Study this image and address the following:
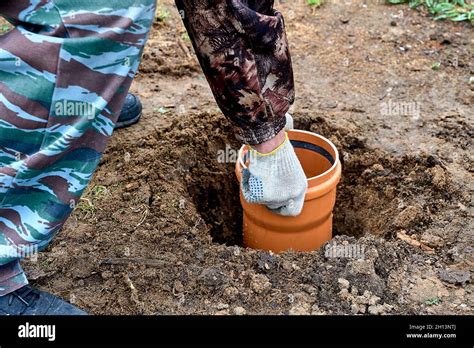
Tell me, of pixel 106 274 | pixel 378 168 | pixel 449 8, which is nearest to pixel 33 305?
pixel 106 274

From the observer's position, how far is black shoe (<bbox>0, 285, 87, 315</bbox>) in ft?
7.66

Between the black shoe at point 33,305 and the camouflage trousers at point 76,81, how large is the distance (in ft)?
0.21

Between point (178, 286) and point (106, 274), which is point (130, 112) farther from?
point (178, 286)

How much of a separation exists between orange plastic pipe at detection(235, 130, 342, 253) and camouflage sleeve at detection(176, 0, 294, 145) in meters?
0.46

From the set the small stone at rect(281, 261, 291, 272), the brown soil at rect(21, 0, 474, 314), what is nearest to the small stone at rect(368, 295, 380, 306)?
the brown soil at rect(21, 0, 474, 314)

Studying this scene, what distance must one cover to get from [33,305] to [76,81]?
0.85m

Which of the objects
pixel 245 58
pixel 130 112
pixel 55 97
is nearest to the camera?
pixel 55 97

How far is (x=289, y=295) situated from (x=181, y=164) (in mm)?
1030

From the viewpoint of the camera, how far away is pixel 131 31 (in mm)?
2033

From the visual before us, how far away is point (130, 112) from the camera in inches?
131

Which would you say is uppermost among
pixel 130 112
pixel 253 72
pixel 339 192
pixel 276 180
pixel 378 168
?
pixel 253 72

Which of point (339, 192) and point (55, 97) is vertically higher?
point (55, 97)

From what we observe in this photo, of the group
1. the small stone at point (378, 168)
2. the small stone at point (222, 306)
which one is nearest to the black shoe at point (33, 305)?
the small stone at point (222, 306)
